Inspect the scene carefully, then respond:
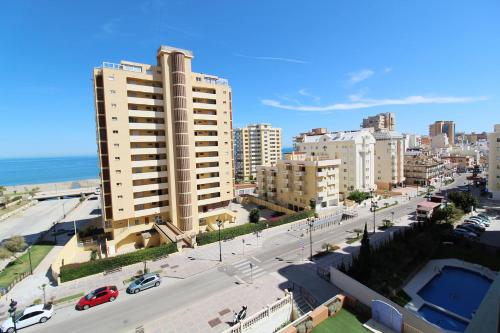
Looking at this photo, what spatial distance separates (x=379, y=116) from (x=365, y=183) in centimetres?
11088

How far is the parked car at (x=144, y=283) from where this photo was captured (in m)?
27.5

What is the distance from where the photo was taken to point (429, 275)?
1144 inches

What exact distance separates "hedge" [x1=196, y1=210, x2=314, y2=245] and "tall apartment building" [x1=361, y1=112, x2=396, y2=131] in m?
137

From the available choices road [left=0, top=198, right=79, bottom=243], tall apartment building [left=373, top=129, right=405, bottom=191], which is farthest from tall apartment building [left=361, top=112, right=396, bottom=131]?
road [left=0, top=198, right=79, bottom=243]

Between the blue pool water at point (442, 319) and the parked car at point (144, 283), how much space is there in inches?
1048

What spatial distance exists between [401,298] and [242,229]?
25.1 meters

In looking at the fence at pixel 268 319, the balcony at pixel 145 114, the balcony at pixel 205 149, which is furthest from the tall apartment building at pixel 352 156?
the fence at pixel 268 319

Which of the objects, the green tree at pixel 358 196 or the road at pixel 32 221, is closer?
the road at pixel 32 221

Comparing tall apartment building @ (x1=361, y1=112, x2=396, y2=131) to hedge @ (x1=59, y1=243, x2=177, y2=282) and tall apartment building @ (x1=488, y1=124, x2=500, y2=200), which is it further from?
hedge @ (x1=59, y1=243, x2=177, y2=282)

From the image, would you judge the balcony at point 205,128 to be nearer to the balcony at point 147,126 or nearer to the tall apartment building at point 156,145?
the tall apartment building at point 156,145

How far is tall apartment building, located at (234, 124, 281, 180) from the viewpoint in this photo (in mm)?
123375

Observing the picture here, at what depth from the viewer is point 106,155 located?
131ft

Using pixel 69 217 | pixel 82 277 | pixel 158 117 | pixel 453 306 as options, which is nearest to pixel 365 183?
pixel 453 306

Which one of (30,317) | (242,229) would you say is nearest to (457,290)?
(242,229)
